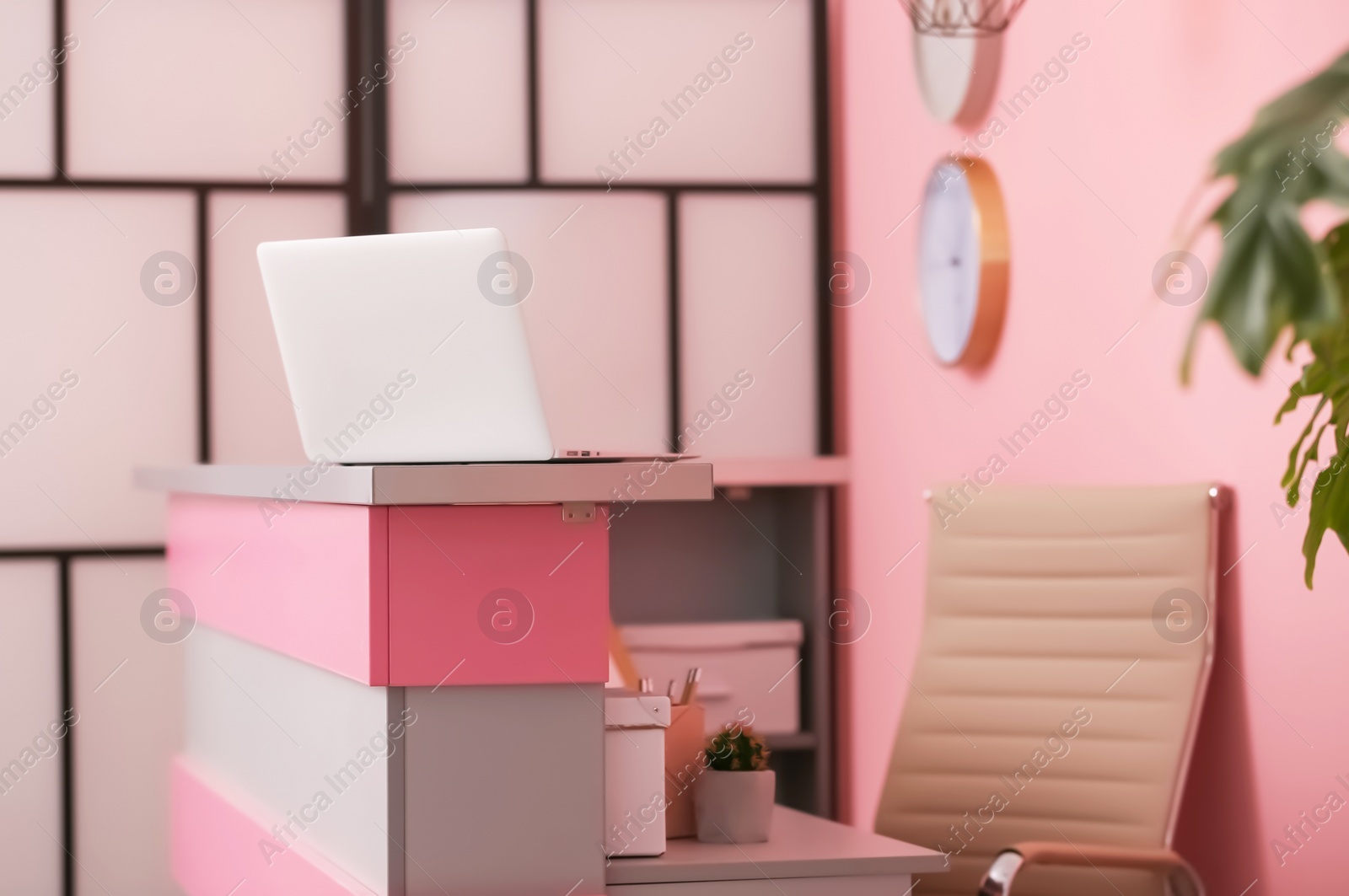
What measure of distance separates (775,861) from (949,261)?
161 cm

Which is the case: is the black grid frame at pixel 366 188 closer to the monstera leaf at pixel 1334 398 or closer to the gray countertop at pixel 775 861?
the gray countertop at pixel 775 861

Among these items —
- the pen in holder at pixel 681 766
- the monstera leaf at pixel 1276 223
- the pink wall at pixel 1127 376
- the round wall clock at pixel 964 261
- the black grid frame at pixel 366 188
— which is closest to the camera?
the monstera leaf at pixel 1276 223

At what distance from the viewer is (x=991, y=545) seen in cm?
241

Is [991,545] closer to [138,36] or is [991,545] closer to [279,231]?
[279,231]

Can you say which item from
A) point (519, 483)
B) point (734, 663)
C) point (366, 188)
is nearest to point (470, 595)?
point (519, 483)

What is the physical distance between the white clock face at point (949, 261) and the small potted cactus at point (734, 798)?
4.33 feet

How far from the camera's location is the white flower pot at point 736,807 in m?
1.71

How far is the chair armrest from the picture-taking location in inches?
72.4

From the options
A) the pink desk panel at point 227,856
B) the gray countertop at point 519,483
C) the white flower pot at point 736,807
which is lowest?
the pink desk panel at point 227,856

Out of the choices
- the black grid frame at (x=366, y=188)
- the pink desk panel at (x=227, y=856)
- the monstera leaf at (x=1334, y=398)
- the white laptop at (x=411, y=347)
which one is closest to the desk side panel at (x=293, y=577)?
the white laptop at (x=411, y=347)

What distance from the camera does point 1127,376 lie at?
231cm

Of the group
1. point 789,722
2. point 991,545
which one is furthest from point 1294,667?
point 789,722

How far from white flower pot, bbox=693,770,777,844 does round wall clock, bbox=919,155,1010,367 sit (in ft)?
4.39

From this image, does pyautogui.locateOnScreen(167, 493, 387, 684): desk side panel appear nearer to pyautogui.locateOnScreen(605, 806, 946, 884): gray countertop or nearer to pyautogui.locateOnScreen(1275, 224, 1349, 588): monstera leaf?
pyautogui.locateOnScreen(605, 806, 946, 884): gray countertop
